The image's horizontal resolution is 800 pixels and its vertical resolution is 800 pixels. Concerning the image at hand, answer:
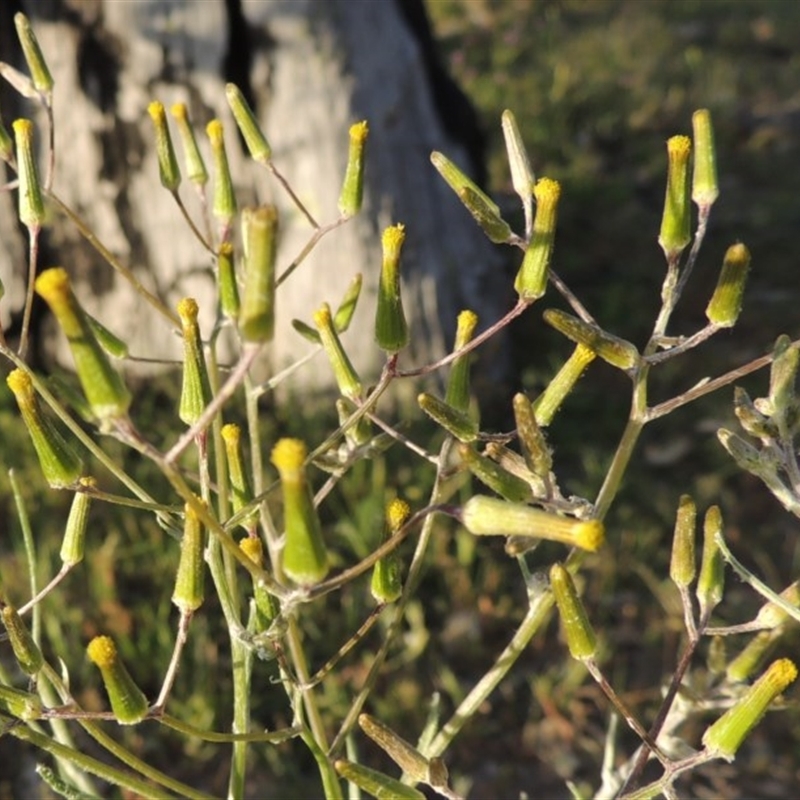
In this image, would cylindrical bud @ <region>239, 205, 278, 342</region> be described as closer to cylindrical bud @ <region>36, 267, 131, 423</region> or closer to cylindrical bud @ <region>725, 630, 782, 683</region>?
cylindrical bud @ <region>36, 267, 131, 423</region>

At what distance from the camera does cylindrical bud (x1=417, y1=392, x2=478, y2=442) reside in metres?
0.97

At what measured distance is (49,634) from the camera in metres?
2.01

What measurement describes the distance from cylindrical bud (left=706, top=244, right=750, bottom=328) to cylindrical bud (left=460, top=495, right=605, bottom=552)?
0.31 meters

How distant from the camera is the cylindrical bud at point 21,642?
0.96m

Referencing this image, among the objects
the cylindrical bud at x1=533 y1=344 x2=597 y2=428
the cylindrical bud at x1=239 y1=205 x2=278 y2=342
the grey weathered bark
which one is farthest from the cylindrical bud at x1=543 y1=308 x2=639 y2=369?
the grey weathered bark

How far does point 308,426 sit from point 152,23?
35.2 inches

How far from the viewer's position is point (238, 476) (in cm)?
106

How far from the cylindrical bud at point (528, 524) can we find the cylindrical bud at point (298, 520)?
0.36 ft

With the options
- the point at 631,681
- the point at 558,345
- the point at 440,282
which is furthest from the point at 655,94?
the point at 631,681

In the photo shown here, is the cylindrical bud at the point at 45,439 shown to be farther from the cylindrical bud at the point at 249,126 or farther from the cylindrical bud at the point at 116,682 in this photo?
the cylindrical bud at the point at 249,126

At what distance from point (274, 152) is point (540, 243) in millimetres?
1582

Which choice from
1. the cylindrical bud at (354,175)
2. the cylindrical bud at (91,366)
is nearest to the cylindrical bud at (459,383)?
the cylindrical bud at (354,175)

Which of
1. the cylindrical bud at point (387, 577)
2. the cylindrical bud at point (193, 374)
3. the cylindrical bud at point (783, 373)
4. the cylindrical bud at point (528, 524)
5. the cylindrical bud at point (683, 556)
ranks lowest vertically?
the cylindrical bud at point (683, 556)

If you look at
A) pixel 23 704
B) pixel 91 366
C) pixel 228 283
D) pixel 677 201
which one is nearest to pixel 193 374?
pixel 228 283
